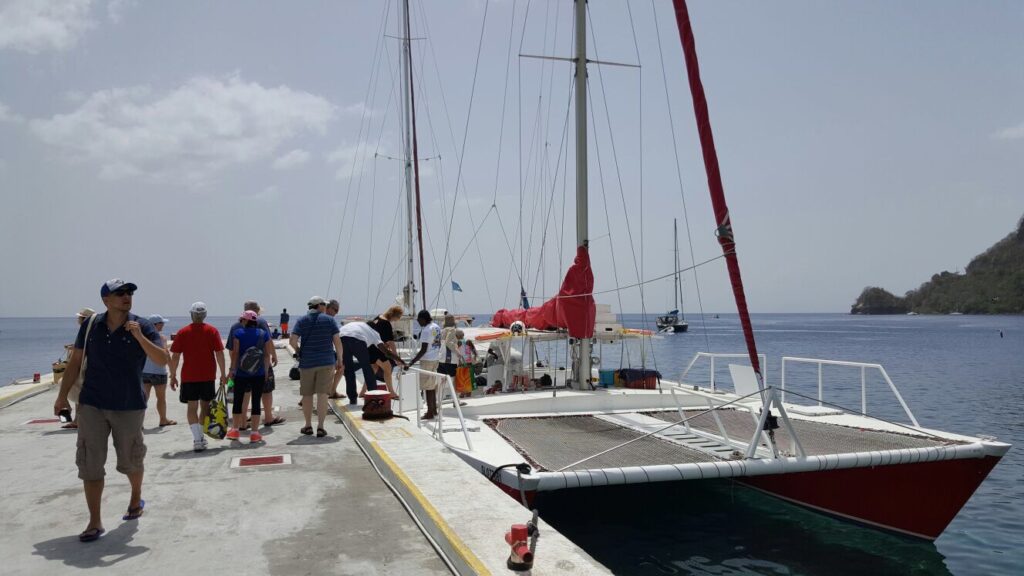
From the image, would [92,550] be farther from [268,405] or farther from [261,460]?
[268,405]

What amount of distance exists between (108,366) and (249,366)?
3.59 metres

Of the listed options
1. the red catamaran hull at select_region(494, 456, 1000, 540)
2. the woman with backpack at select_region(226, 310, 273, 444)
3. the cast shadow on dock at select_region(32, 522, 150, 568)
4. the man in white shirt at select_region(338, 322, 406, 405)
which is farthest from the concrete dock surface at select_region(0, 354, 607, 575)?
the red catamaran hull at select_region(494, 456, 1000, 540)

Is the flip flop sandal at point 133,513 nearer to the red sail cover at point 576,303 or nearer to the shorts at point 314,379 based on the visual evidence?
the shorts at point 314,379

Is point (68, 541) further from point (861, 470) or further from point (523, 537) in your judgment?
point (861, 470)

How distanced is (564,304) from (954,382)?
98.6 ft

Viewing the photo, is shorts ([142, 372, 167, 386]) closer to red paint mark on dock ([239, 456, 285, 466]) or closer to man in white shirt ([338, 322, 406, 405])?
man in white shirt ([338, 322, 406, 405])

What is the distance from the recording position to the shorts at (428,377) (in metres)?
10.1

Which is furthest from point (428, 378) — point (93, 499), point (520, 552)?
point (520, 552)

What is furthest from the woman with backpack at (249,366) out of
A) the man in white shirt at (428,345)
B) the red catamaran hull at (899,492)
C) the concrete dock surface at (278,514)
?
the red catamaran hull at (899,492)

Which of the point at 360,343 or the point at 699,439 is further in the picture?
the point at 360,343

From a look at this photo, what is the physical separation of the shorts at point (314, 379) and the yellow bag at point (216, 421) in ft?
3.31

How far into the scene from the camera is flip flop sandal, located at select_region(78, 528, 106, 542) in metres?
5.09

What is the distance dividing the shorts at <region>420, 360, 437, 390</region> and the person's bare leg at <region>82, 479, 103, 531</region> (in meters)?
5.02

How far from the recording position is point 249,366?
878 cm
